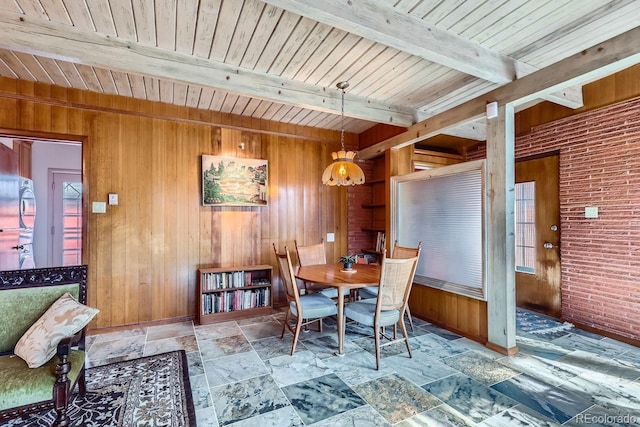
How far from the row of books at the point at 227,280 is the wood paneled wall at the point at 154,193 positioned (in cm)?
26

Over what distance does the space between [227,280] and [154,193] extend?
55.6 inches

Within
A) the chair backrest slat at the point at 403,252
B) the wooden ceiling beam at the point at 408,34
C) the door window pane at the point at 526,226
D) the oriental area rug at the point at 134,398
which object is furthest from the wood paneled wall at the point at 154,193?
the door window pane at the point at 526,226

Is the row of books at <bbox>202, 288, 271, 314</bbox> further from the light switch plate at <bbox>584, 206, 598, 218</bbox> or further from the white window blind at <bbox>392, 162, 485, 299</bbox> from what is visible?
the light switch plate at <bbox>584, 206, 598, 218</bbox>

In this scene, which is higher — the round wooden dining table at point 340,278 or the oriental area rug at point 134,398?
the round wooden dining table at point 340,278

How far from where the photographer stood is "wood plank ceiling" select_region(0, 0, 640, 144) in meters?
2.01

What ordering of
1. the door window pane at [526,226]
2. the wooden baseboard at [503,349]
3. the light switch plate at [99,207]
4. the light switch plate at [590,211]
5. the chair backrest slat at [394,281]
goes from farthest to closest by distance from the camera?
1. the door window pane at [526,226]
2. the light switch plate at [99,207]
3. the light switch plate at [590,211]
4. the wooden baseboard at [503,349]
5. the chair backrest slat at [394,281]

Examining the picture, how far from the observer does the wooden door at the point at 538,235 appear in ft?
12.3

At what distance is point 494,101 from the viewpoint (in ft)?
9.34

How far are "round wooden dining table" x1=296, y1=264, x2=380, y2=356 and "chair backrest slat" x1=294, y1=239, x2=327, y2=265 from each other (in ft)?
1.20

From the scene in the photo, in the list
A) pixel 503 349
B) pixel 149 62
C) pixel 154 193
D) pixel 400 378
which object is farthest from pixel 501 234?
pixel 154 193

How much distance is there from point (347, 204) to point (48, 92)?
3.98 metres

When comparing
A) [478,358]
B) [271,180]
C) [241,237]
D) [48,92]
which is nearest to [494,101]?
[478,358]

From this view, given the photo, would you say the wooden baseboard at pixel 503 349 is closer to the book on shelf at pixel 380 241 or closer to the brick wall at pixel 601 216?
the brick wall at pixel 601 216

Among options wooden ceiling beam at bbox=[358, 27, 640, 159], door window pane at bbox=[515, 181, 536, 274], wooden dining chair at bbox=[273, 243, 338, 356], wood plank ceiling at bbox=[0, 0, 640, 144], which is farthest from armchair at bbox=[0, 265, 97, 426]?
door window pane at bbox=[515, 181, 536, 274]
